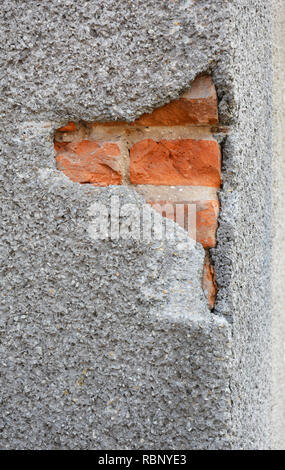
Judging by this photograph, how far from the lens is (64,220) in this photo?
0.82 metres

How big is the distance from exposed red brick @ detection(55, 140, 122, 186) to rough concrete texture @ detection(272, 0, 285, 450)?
1.90 feet

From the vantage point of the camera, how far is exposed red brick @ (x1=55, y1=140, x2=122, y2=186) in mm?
832

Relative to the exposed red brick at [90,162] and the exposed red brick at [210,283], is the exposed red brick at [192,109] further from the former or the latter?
the exposed red brick at [210,283]

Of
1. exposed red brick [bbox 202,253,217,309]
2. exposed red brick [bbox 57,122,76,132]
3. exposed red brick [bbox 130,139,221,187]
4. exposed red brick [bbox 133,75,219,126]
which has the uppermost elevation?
exposed red brick [bbox 133,75,219,126]

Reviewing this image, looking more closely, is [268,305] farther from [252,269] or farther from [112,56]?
[112,56]

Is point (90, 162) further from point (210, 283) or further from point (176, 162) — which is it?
point (210, 283)

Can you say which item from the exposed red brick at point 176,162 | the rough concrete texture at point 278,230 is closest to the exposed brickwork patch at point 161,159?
the exposed red brick at point 176,162

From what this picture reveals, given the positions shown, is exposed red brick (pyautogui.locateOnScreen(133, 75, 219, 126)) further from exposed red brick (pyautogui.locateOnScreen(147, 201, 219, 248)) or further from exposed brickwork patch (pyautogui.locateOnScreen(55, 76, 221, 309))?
exposed red brick (pyautogui.locateOnScreen(147, 201, 219, 248))

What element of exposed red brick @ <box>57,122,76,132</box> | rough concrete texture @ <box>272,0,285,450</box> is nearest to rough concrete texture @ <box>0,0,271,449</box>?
exposed red brick @ <box>57,122,76,132</box>

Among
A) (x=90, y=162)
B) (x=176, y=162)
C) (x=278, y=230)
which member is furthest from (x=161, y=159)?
(x=278, y=230)

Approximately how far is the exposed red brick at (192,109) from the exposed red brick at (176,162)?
0.04m

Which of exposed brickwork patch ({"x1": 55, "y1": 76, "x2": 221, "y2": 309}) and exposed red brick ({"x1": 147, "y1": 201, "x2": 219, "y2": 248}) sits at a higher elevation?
exposed brickwork patch ({"x1": 55, "y1": 76, "x2": 221, "y2": 309})

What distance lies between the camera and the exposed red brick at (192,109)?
2.53 feet

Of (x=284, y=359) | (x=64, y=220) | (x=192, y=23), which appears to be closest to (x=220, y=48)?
(x=192, y=23)
